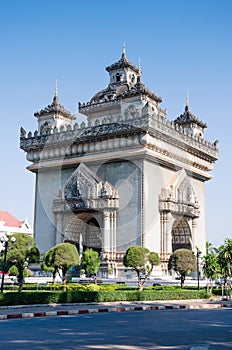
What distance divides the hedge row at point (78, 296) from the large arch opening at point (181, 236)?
1574cm

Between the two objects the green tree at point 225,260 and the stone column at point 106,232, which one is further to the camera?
the stone column at point 106,232

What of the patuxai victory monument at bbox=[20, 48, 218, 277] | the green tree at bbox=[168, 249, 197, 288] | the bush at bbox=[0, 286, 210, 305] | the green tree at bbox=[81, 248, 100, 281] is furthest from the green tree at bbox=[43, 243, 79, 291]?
the patuxai victory monument at bbox=[20, 48, 218, 277]

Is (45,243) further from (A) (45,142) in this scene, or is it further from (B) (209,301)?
(B) (209,301)

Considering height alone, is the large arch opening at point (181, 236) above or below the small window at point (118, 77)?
below

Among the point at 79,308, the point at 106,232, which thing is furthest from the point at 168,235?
the point at 79,308

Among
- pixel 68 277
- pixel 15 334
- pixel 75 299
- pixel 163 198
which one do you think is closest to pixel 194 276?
pixel 163 198

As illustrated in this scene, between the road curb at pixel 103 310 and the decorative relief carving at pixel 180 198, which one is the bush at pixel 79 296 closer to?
the road curb at pixel 103 310

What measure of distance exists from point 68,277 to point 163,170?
10.4 metres

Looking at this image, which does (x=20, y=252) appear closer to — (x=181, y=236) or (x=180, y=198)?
(x=180, y=198)

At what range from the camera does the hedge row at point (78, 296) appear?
17.2 meters

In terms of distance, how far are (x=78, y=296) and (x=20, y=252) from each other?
4.47 m

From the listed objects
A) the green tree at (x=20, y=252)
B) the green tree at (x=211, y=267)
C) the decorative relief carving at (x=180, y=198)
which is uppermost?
the decorative relief carving at (x=180, y=198)

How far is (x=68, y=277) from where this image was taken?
34969 mm

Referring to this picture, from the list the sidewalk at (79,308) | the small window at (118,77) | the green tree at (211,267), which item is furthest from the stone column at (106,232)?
the small window at (118,77)
